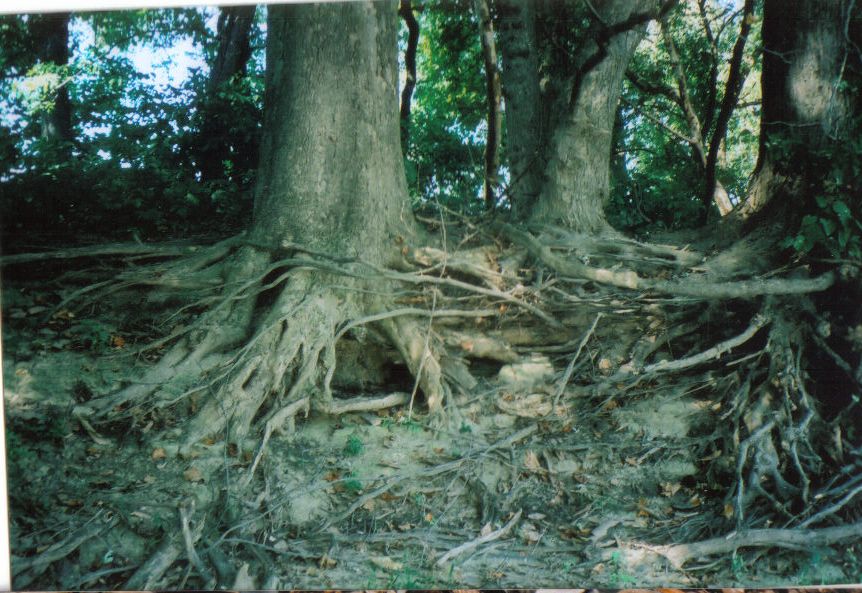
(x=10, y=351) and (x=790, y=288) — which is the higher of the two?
(x=790, y=288)

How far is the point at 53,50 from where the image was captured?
2750 millimetres

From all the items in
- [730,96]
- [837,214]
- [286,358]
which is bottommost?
[286,358]

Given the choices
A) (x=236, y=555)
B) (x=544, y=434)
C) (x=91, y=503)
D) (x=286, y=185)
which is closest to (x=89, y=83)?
(x=286, y=185)

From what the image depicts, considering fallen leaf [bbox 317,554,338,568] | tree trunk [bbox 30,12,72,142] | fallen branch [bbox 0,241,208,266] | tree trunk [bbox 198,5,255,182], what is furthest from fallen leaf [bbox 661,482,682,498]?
tree trunk [bbox 30,12,72,142]

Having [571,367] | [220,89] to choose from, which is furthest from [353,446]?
[220,89]

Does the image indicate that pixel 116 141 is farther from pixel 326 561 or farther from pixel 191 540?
pixel 326 561

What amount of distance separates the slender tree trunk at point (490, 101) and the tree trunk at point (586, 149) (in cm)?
33

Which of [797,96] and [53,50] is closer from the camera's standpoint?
[53,50]

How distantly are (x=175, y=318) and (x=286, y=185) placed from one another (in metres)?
0.89

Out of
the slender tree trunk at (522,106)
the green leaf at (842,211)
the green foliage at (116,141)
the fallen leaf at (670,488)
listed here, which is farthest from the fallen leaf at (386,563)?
the green leaf at (842,211)

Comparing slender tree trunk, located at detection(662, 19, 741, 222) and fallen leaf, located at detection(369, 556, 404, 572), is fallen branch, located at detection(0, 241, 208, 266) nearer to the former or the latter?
fallen leaf, located at detection(369, 556, 404, 572)

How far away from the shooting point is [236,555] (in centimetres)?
260

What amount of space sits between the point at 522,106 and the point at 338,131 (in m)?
1.25

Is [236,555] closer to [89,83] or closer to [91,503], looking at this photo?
[91,503]
